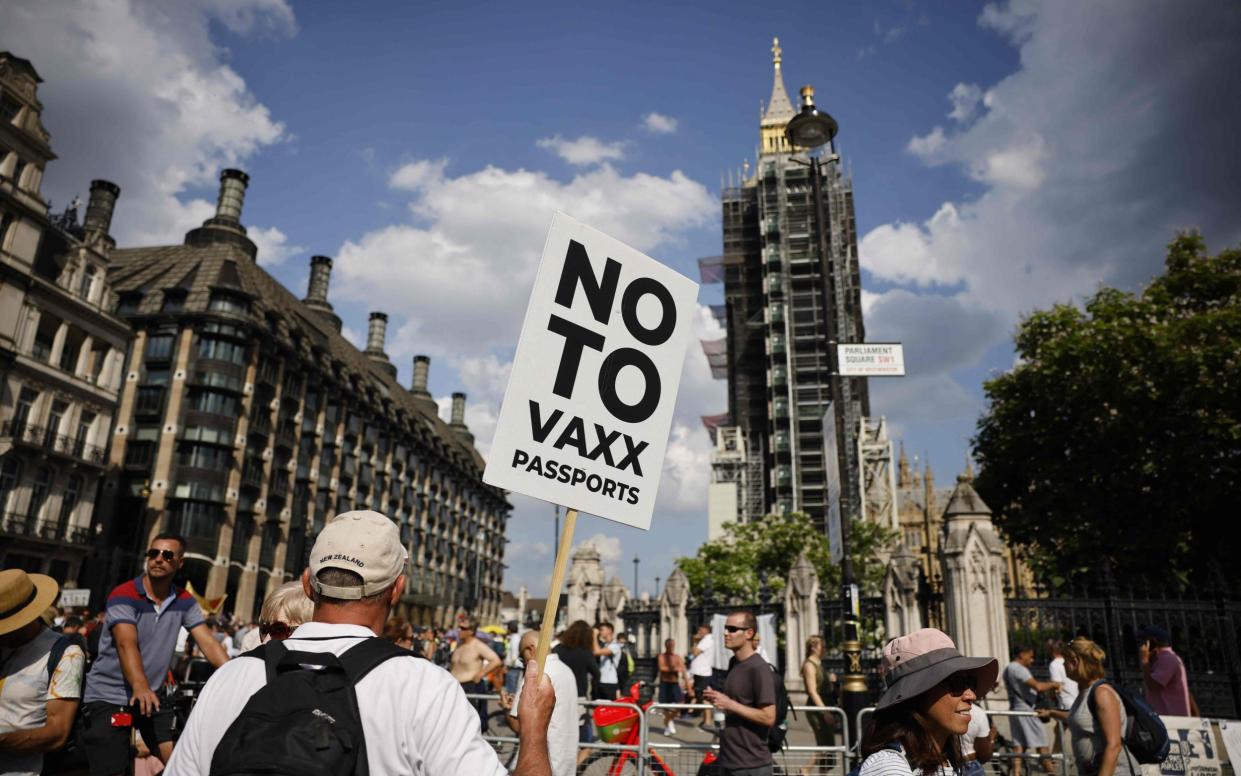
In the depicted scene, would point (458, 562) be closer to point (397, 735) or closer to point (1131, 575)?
point (1131, 575)

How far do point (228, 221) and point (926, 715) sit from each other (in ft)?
225

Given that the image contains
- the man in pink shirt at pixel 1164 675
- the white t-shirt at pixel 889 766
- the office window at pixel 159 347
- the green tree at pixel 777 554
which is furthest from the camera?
the office window at pixel 159 347

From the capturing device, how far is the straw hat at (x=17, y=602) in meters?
3.63

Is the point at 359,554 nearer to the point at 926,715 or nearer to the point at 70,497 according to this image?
the point at 926,715

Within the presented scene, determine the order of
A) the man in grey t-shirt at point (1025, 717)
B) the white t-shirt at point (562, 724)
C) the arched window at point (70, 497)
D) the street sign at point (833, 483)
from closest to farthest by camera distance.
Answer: the white t-shirt at point (562, 724) < the man in grey t-shirt at point (1025, 717) < the street sign at point (833, 483) < the arched window at point (70, 497)

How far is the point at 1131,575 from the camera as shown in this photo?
25.9m

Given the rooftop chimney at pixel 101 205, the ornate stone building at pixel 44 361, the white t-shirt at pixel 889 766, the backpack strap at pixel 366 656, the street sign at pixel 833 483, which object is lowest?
the white t-shirt at pixel 889 766

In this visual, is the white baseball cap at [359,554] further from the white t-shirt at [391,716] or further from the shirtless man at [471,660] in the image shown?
the shirtless man at [471,660]

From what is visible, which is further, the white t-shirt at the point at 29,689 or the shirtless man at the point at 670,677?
the shirtless man at the point at 670,677

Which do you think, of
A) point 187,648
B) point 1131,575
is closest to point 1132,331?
point 1131,575

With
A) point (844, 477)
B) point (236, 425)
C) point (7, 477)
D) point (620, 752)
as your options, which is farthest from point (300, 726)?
point (236, 425)

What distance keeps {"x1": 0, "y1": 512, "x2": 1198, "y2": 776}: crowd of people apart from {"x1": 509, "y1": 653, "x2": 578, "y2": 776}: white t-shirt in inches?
0.5

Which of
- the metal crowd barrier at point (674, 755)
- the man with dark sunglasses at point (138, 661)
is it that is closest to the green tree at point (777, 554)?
the metal crowd barrier at point (674, 755)

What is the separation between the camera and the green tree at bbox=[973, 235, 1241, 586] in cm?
2366
